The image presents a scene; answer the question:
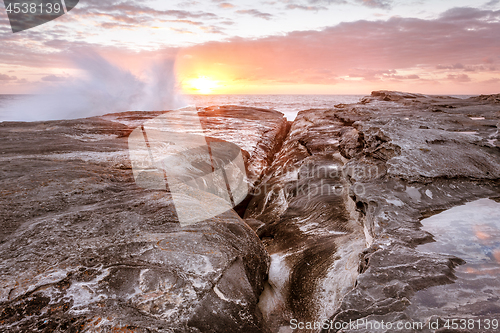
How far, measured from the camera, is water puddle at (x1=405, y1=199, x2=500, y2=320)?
2.10 meters

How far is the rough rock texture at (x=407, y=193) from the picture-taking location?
2.25 meters

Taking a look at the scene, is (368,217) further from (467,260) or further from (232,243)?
(232,243)

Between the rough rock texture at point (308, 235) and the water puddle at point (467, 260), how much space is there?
982 millimetres

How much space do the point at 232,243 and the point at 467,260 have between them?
2.43m

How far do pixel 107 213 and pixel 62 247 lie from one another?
697mm

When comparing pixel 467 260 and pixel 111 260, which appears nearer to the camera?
pixel 467 260

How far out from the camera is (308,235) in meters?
4.46

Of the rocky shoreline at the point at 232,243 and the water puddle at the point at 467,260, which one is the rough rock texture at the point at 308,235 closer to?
the rocky shoreline at the point at 232,243

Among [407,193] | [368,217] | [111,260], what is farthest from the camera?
[407,193]

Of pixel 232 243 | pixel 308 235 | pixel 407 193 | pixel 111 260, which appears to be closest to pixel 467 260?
pixel 407 193

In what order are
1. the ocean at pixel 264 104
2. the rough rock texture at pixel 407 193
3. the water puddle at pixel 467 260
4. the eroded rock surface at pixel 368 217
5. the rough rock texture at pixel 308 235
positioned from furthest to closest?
the ocean at pixel 264 104
the rough rock texture at pixel 308 235
the eroded rock surface at pixel 368 217
the rough rock texture at pixel 407 193
the water puddle at pixel 467 260

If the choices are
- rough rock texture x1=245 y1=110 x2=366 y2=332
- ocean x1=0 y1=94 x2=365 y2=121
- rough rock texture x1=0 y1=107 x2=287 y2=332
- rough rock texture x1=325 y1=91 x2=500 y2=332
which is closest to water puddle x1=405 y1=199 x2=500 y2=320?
rough rock texture x1=325 y1=91 x2=500 y2=332

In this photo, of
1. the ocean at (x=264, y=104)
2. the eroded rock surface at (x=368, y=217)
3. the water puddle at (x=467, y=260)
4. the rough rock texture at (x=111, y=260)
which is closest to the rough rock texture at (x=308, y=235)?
the eroded rock surface at (x=368, y=217)

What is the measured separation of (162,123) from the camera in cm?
1162
